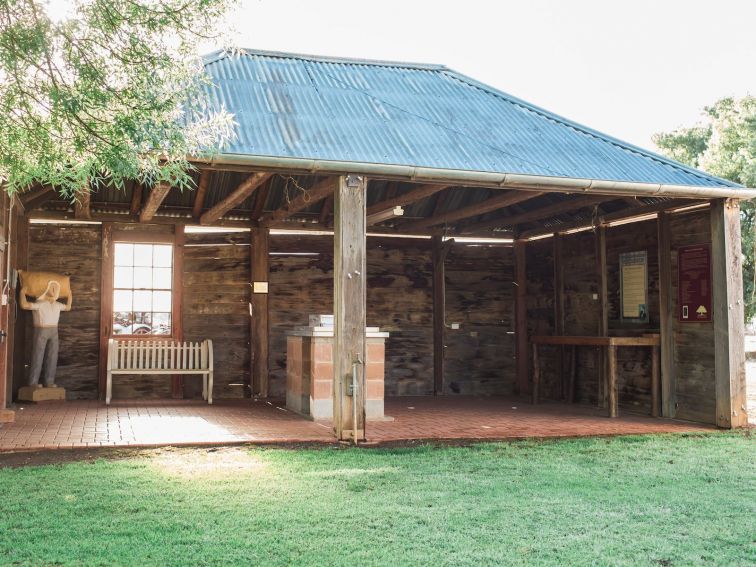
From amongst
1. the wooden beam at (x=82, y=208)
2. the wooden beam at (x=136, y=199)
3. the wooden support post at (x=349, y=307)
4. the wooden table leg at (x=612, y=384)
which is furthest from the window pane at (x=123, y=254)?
the wooden table leg at (x=612, y=384)

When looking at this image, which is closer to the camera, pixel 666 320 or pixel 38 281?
pixel 666 320

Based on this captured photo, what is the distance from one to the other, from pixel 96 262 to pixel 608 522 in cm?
910

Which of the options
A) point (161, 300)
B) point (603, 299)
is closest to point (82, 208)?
point (161, 300)

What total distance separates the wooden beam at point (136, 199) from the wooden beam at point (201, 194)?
776mm

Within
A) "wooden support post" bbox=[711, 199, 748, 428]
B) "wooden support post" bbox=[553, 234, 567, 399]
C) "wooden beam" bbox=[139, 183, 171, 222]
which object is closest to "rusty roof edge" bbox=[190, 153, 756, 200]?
"wooden support post" bbox=[711, 199, 748, 428]

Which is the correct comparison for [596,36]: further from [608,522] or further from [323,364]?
[608,522]

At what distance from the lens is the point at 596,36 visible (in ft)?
112

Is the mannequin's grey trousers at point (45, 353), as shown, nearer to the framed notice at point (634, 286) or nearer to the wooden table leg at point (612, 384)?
the wooden table leg at point (612, 384)

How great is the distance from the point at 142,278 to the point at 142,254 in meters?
0.37

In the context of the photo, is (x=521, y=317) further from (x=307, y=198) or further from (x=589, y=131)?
(x=307, y=198)

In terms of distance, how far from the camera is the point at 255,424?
29.0 feet

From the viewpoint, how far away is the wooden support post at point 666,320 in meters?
9.80

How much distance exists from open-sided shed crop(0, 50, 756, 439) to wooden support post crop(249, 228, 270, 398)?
Result: 35 millimetres

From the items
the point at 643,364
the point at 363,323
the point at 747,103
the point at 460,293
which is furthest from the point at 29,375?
the point at 747,103
